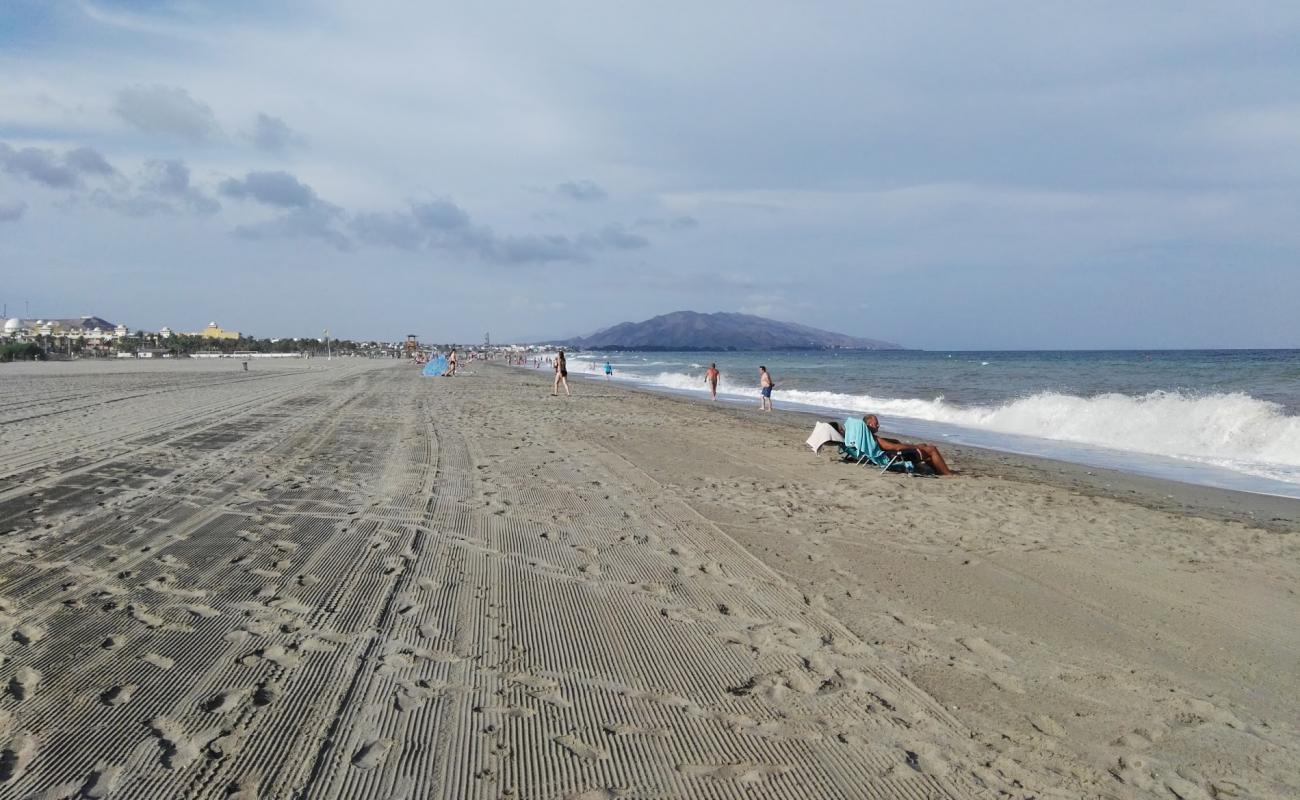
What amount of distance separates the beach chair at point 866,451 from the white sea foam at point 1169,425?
19.8ft

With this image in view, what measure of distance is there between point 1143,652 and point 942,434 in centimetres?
1443

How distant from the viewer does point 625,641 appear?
14.2 feet

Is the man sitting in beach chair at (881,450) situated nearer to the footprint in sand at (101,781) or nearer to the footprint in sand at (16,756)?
the footprint in sand at (101,781)

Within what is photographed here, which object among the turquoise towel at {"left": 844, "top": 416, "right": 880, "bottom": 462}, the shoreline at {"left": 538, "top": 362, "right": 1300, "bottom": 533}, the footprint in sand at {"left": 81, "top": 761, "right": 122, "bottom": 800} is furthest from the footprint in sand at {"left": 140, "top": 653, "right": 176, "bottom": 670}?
the shoreline at {"left": 538, "top": 362, "right": 1300, "bottom": 533}

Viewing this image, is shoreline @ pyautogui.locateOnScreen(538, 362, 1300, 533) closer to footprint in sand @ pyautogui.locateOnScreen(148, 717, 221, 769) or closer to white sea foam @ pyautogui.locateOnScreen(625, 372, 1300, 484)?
white sea foam @ pyautogui.locateOnScreen(625, 372, 1300, 484)

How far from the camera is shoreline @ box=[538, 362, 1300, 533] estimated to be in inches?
348

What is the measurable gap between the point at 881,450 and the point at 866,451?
1.20 ft

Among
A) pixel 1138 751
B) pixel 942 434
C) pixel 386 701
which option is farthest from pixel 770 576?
pixel 942 434

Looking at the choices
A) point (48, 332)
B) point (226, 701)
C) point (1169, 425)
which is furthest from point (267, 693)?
point (48, 332)

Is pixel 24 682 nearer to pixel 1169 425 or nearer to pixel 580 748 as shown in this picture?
pixel 580 748

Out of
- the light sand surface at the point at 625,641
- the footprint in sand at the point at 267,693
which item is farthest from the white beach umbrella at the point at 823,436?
the footprint in sand at the point at 267,693

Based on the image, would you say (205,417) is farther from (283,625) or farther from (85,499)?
(283,625)

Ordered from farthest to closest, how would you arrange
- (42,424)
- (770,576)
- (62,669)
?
(42,424)
(770,576)
(62,669)

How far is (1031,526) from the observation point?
7.73m
